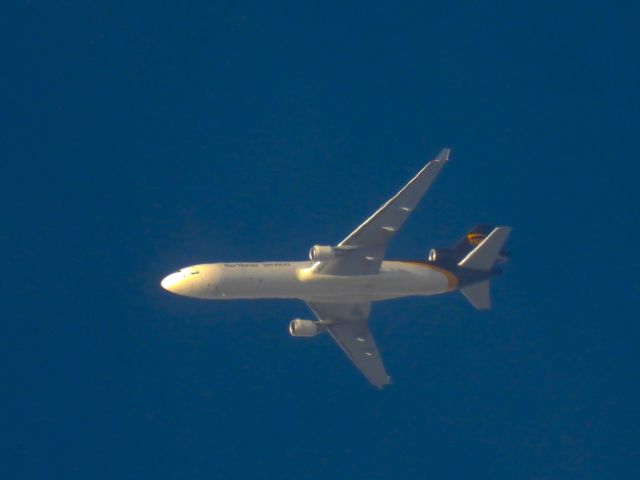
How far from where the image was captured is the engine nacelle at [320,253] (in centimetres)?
9531

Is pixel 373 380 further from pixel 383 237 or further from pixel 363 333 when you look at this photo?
pixel 383 237

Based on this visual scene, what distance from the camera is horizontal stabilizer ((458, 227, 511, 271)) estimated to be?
331 ft

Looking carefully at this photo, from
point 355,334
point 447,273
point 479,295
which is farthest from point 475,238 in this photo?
point 355,334

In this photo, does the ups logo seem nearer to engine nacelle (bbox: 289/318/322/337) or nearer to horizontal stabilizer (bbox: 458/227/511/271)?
horizontal stabilizer (bbox: 458/227/511/271)

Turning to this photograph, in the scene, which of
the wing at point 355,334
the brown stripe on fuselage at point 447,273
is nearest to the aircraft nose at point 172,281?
the wing at point 355,334

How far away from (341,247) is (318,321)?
11.4 meters

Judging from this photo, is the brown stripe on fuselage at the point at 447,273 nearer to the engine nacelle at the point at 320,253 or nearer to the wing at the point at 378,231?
the wing at the point at 378,231

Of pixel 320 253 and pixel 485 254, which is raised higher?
pixel 485 254

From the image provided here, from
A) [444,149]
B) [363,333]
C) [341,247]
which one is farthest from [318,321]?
[444,149]

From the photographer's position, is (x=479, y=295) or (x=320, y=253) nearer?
(x=320, y=253)

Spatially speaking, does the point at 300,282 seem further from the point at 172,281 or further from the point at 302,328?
the point at 172,281

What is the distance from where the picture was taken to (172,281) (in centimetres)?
9756

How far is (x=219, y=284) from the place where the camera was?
318 feet

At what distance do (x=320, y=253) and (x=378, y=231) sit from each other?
185 inches
